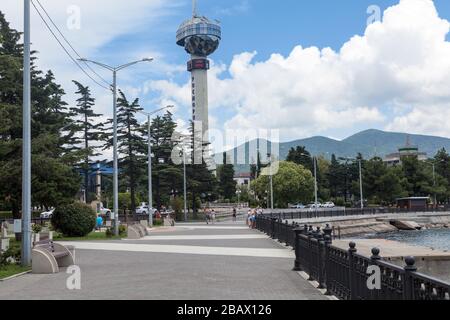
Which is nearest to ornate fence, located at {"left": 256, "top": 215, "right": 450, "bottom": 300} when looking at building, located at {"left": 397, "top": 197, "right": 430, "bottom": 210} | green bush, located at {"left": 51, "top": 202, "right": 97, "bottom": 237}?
green bush, located at {"left": 51, "top": 202, "right": 97, "bottom": 237}

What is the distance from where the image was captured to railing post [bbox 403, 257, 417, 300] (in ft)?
22.2

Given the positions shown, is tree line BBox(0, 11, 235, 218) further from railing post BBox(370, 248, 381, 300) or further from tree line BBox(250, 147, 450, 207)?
tree line BBox(250, 147, 450, 207)

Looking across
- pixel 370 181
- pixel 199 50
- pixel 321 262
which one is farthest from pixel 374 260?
pixel 199 50

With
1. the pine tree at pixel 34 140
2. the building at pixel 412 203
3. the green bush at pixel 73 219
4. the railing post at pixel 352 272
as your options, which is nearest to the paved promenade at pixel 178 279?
the railing post at pixel 352 272

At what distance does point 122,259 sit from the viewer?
1955 cm

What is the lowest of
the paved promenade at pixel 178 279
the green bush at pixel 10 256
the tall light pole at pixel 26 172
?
the paved promenade at pixel 178 279

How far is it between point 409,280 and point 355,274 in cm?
267

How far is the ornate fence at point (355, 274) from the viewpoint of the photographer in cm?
652

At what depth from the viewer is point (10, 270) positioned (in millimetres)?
15867

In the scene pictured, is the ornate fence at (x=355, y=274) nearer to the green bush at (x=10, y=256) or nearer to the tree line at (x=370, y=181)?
the green bush at (x=10, y=256)

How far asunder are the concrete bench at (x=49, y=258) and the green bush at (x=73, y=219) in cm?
1485

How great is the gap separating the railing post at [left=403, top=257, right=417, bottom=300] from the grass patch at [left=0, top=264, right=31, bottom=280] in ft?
35.9
